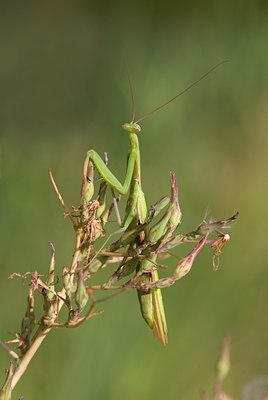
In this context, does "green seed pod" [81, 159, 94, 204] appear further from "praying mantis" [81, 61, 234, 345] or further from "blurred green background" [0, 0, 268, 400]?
"blurred green background" [0, 0, 268, 400]

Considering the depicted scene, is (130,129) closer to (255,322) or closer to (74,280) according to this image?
(74,280)

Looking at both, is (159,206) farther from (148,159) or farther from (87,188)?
(148,159)

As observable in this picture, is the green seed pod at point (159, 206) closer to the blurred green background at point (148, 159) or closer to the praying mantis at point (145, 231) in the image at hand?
the praying mantis at point (145, 231)

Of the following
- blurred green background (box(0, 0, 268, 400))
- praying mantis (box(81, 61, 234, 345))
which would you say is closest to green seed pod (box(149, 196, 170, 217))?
praying mantis (box(81, 61, 234, 345))

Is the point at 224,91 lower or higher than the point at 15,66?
lower

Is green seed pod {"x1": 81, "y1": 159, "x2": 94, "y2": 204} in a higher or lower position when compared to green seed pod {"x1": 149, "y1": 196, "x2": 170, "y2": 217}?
higher

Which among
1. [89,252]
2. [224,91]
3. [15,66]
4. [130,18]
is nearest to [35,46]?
[15,66]
